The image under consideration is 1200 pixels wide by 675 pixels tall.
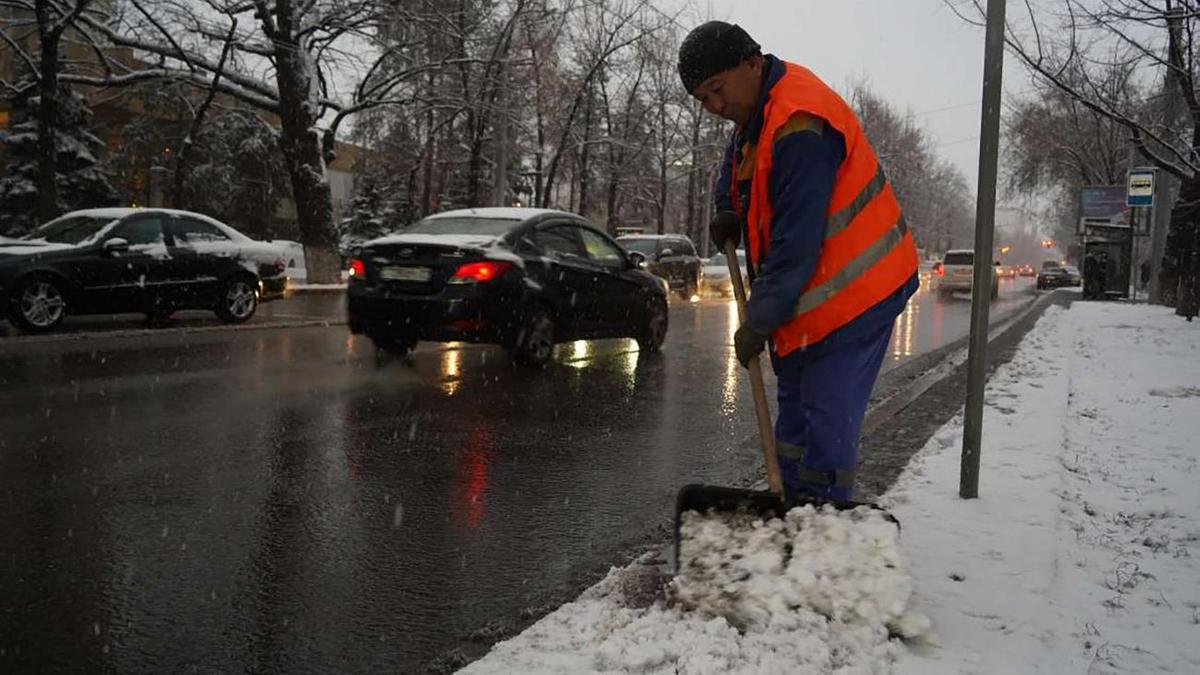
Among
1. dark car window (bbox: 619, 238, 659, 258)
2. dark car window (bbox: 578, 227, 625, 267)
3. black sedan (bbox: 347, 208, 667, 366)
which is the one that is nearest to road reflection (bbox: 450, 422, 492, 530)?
black sedan (bbox: 347, 208, 667, 366)

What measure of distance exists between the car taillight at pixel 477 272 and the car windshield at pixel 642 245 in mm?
13029

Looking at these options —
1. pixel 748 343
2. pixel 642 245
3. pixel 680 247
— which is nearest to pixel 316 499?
pixel 748 343

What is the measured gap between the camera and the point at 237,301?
12.2m

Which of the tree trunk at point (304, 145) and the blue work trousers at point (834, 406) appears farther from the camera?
the tree trunk at point (304, 145)

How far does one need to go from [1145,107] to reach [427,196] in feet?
113

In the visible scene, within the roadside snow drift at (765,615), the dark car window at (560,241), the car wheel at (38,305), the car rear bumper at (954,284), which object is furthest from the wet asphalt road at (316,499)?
the car rear bumper at (954,284)

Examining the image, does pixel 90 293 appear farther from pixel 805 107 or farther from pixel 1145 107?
pixel 1145 107

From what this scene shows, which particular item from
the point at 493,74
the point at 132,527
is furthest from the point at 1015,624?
the point at 493,74

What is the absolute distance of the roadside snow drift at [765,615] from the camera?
2479 mm

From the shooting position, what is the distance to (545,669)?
2500mm

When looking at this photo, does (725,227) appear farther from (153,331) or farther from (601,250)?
(153,331)

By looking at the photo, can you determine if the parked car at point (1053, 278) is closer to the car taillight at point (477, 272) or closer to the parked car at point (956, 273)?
the parked car at point (956, 273)

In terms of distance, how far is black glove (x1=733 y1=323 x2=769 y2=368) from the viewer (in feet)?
9.45

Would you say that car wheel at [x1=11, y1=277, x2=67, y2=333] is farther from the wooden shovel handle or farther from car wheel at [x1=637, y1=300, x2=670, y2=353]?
the wooden shovel handle
